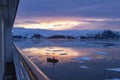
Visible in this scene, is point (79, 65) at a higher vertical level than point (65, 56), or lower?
higher

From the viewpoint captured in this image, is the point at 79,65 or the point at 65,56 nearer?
the point at 79,65

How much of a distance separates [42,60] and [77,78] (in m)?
17.8

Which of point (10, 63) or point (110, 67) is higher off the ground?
point (10, 63)

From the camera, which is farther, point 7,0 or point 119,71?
point 119,71

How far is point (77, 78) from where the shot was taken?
28234 mm

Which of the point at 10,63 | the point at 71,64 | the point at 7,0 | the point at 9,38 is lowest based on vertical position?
the point at 71,64

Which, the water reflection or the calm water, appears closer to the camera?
the calm water

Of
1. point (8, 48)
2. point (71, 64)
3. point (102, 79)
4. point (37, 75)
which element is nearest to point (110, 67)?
point (71, 64)

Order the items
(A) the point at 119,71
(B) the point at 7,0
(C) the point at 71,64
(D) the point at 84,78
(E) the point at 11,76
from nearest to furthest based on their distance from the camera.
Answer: (B) the point at 7,0 → (E) the point at 11,76 → (D) the point at 84,78 → (A) the point at 119,71 → (C) the point at 71,64

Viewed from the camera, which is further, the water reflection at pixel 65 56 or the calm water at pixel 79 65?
the water reflection at pixel 65 56

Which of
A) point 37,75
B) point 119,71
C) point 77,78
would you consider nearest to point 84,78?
point 77,78

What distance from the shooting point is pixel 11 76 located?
40.2ft

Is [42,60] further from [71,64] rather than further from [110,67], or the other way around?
[110,67]

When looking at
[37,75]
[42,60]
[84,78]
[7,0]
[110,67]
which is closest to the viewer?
[37,75]
